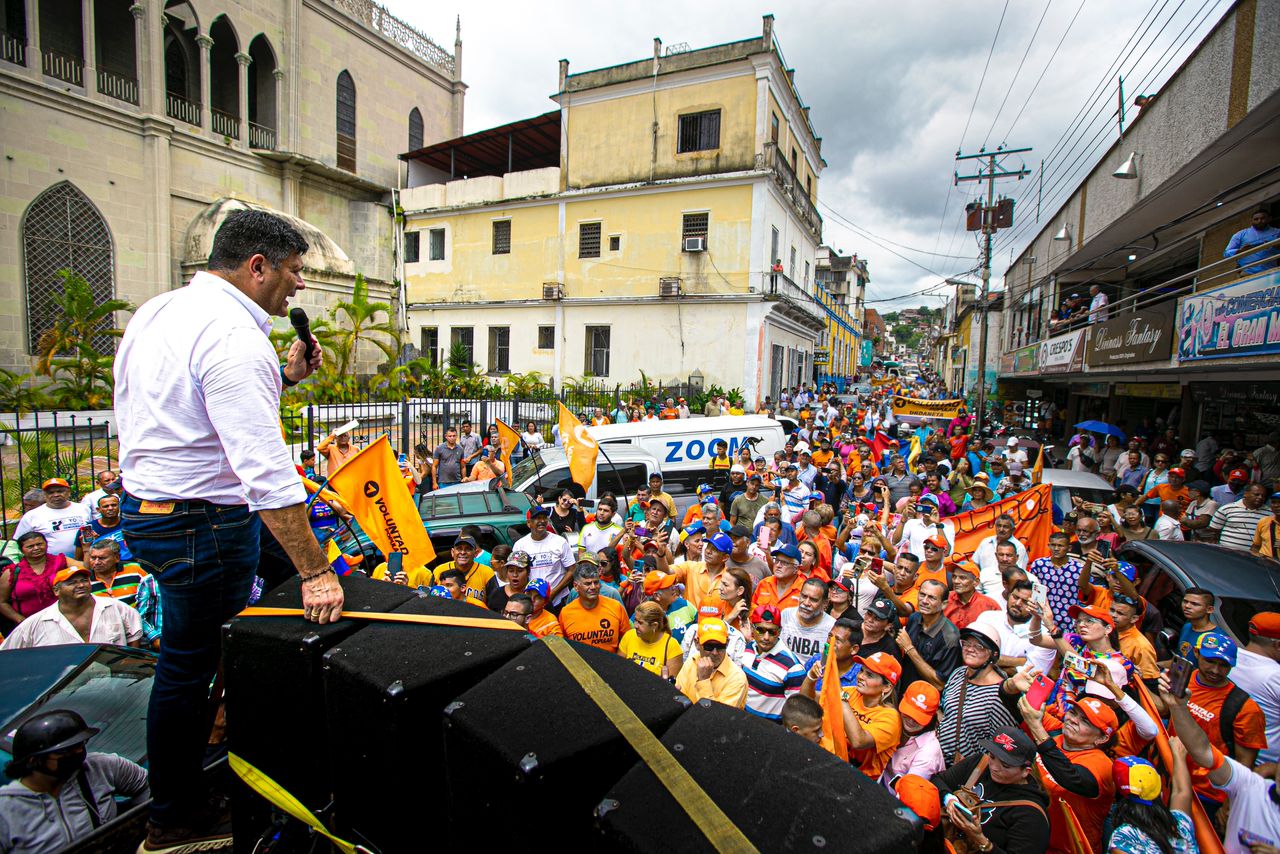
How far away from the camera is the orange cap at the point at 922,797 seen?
330 cm

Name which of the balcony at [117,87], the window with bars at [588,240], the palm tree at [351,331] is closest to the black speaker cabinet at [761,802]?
the palm tree at [351,331]

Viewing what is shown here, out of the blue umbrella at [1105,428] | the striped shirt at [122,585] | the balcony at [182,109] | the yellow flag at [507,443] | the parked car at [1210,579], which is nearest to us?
the parked car at [1210,579]

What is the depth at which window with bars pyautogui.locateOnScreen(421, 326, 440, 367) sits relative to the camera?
28812 millimetres

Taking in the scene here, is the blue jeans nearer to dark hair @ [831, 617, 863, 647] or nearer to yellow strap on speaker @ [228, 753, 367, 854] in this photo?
yellow strap on speaker @ [228, 753, 367, 854]

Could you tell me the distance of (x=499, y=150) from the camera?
1116 inches

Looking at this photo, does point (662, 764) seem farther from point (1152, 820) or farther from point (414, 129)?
point (414, 129)

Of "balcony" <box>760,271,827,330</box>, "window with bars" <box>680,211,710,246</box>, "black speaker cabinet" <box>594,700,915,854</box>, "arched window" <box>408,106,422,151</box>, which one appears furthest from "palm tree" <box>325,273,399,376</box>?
"black speaker cabinet" <box>594,700,915,854</box>

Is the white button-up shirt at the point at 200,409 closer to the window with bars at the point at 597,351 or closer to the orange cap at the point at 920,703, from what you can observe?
the orange cap at the point at 920,703

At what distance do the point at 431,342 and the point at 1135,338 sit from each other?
1003 inches

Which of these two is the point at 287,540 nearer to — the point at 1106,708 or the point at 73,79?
the point at 1106,708

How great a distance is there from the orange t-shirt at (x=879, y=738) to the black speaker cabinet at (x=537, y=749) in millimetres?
2884

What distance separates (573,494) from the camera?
988cm

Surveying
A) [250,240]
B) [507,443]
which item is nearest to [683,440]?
[507,443]

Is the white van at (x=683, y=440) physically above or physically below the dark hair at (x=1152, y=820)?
above
